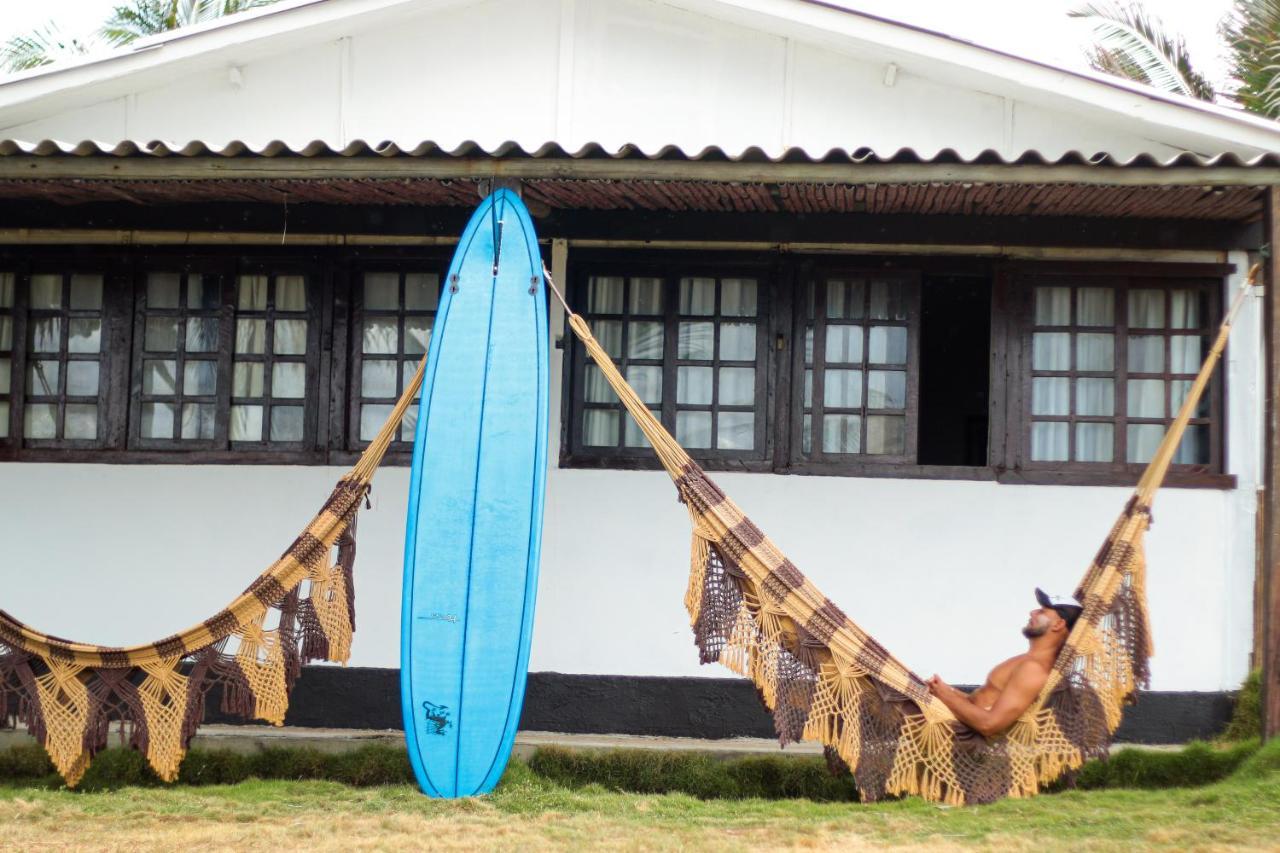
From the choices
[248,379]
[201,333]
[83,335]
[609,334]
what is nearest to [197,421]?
[248,379]

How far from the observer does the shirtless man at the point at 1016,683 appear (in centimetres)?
517

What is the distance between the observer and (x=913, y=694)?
5.17 m

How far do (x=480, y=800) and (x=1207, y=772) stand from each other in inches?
125

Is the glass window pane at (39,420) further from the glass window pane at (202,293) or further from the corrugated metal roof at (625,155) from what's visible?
the corrugated metal roof at (625,155)

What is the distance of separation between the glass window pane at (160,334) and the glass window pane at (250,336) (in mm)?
347

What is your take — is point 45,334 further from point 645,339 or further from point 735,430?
point 735,430

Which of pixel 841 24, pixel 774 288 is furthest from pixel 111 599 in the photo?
pixel 841 24

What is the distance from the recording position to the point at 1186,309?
22.4 feet

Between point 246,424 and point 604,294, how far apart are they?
2.00m

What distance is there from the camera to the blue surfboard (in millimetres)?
5402

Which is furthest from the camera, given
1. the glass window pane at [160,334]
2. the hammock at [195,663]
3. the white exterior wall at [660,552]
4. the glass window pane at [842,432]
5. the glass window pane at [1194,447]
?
the glass window pane at [160,334]

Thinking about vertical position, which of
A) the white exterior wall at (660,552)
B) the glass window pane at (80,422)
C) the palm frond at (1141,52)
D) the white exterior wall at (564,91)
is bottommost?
the white exterior wall at (660,552)

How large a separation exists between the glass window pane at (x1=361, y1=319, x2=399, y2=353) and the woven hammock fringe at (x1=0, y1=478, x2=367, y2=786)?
1.62 metres

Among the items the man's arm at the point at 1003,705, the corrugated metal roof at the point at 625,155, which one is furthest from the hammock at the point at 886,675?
the corrugated metal roof at the point at 625,155
